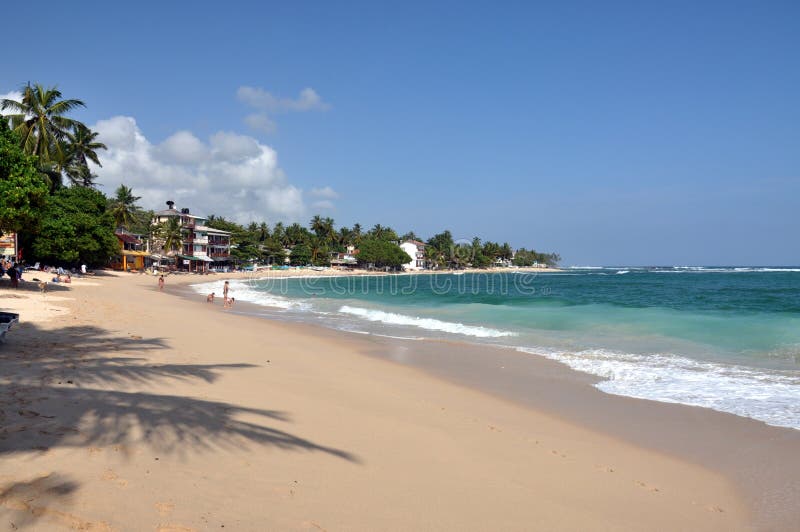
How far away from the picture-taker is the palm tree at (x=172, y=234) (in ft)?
239

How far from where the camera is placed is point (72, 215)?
42938mm

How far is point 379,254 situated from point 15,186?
10316 centimetres

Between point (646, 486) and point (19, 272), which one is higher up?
point (19, 272)

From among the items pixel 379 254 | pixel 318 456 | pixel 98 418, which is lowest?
pixel 318 456

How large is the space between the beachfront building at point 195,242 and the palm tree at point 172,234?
4.23ft

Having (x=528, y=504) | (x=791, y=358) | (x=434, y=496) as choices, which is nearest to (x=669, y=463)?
(x=528, y=504)

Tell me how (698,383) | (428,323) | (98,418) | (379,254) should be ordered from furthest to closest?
(379,254)
(428,323)
(698,383)
(98,418)

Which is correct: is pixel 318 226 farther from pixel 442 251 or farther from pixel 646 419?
pixel 646 419

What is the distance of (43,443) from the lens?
439cm

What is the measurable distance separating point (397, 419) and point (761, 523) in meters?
4.24

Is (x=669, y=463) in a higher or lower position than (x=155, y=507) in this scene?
lower

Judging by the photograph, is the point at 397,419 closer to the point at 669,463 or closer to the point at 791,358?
the point at 669,463

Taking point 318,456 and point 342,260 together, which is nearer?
point 318,456

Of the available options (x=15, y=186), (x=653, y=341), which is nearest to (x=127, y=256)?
(x=15, y=186)
